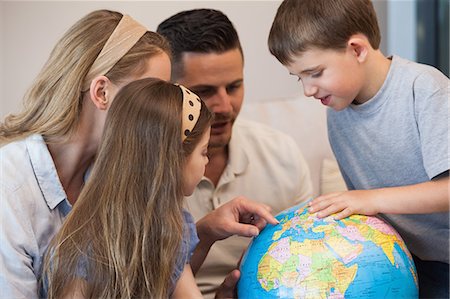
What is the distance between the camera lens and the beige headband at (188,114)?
5.65ft

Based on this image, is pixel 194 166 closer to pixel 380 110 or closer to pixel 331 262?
pixel 331 262

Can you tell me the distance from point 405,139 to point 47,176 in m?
0.88

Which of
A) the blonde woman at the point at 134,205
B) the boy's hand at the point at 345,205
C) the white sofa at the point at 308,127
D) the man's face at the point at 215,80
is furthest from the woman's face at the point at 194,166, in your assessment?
the white sofa at the point at 308,127

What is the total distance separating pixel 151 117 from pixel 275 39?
405mm

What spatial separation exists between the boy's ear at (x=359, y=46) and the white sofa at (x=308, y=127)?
0.87 meters

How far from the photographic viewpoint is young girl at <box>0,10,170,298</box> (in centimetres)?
170

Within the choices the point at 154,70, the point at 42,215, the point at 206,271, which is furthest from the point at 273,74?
the point at 42,215

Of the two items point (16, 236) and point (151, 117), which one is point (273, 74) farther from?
point (16, 236)

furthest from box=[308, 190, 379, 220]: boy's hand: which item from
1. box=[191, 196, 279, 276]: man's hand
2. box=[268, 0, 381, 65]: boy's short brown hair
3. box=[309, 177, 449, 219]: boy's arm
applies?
box=[268, 0, 381, 65]: boy's short brown hair

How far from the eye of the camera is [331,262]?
1586mm

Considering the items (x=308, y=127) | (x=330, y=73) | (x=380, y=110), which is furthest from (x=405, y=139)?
(x=308, y=127)

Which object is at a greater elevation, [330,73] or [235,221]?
[330,73]

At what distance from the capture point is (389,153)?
1.91 m

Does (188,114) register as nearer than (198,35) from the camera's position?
Yes
